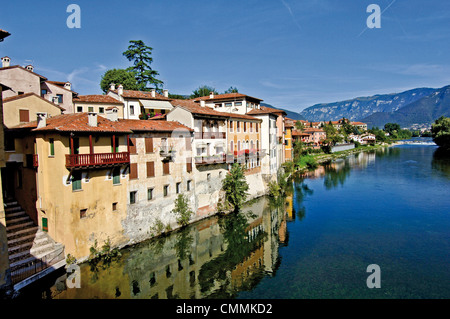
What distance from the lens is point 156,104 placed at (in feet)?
121

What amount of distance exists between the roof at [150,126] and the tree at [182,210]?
5.93 meters

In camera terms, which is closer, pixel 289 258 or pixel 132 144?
pixel 289 258

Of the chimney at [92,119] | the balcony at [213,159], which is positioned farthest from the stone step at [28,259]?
the balcony at [213,159]

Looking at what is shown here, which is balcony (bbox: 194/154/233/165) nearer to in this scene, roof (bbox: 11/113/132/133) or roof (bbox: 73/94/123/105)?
roof (bbox: 11/113/132/133)

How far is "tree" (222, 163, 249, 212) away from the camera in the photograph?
1215 inches

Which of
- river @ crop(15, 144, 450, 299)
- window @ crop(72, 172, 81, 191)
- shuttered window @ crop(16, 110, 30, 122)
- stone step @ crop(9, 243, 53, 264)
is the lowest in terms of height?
river @ crop(15, 144, 450, 299)

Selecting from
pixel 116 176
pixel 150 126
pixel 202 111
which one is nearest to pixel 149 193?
pixel 116 176

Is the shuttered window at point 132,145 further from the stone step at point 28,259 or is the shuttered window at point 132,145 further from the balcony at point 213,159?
the stone step at point 28,259

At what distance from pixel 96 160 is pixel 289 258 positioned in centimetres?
1457

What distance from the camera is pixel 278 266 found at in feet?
65.3

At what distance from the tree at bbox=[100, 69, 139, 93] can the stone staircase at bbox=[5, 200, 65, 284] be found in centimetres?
3087

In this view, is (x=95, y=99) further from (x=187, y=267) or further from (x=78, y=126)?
(x=187, y=267)

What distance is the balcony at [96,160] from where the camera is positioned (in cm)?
1764

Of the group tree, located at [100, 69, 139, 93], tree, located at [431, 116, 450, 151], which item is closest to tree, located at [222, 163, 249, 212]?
tree, located at [100, 69, 139, 93]
